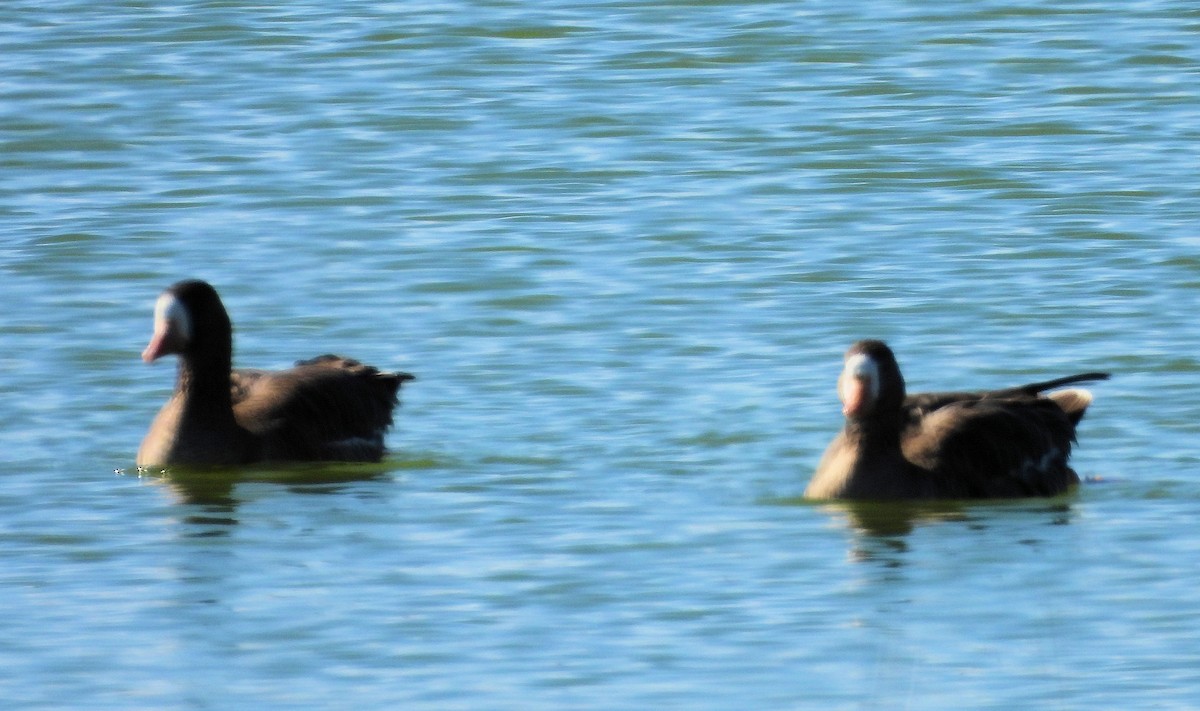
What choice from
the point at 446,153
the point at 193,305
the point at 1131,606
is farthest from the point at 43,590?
the point at 446,153

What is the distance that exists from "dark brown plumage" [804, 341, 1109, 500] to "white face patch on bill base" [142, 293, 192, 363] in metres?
3.84

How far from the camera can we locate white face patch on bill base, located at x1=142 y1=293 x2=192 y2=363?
14961mm

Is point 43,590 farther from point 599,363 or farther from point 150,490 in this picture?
point 599,363

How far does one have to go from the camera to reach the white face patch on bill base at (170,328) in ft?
49.1

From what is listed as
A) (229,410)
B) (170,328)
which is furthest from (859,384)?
(170,328)

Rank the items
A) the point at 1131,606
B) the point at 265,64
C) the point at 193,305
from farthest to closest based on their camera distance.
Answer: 1. the point at 265,64
2. the point at 193,305
3. the point at 1131,606

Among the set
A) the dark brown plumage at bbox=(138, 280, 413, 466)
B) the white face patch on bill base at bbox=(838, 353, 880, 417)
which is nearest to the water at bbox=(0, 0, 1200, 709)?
the dark brown plumage at bbox=(138, 280, 413, 466)

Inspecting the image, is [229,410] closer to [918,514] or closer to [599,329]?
[599,329]

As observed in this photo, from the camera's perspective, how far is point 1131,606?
11023 mm

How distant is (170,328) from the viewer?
15.0m

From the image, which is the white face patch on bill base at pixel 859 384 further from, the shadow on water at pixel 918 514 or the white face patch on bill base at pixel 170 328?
the white face patch on bill base at pixel 170 328

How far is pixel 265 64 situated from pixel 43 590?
15.7m

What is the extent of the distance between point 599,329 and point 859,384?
3.92m

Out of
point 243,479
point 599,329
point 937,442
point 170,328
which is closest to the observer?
point 937,442
